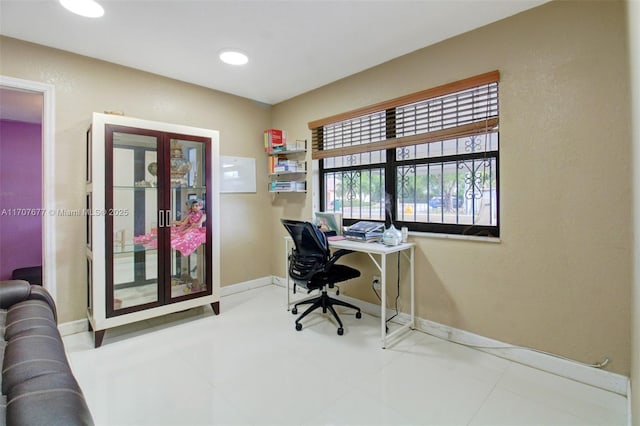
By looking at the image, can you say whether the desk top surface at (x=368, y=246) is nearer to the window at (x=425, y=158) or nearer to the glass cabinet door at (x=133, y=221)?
the window at (x=425, y=158)

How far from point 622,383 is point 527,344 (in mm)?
482

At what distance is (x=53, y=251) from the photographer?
260 centimetres

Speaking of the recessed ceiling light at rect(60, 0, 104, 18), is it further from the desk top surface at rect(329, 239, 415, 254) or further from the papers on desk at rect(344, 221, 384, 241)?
A: the papers on desk at rect(344, 221, 384, 241)

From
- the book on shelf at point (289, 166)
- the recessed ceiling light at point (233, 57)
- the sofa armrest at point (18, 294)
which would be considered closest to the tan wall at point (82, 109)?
the book on shelf at point (289, 166)

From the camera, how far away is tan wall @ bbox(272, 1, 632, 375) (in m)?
1.82

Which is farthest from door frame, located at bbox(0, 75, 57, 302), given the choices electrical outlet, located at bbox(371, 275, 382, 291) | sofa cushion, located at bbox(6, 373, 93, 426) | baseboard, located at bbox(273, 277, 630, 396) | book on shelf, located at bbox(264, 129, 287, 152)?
baseboard, located at bbox(273, 277, 630, 396)

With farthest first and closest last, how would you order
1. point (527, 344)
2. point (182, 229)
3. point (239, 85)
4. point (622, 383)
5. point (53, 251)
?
point (239, 85), point (182, 229), point (53, 251), point (527, 344), point (622, 383)

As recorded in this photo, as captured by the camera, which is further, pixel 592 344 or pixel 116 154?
pixel 116 154

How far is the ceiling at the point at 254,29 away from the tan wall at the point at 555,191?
0.29 m

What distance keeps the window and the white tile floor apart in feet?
3.41

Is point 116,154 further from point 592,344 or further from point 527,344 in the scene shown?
point 592,344

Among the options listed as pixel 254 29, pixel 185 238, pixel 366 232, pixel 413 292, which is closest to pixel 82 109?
pixel 185 238

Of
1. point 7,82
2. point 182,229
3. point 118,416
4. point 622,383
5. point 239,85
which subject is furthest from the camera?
point 239,85

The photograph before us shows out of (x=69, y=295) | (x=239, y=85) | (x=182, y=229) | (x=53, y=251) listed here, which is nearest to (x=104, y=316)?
(x=69, y=295)
